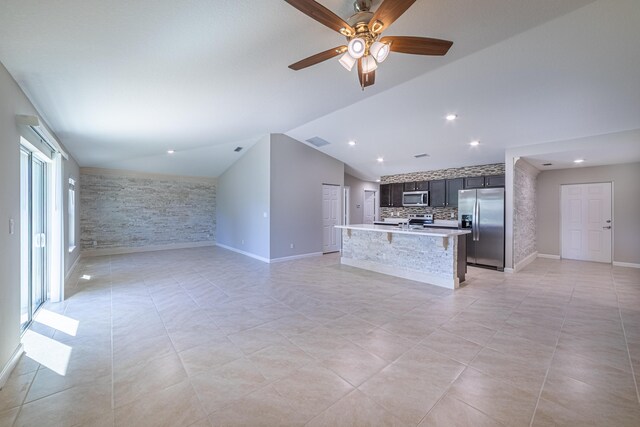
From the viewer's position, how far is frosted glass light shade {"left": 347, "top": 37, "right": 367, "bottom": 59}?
6.29 ft

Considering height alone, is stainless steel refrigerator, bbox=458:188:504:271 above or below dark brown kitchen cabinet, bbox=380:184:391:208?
below

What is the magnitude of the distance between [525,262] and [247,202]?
6798 mm

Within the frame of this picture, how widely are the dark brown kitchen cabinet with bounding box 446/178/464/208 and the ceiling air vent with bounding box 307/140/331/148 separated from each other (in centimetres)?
327

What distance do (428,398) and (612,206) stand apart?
7345 mm

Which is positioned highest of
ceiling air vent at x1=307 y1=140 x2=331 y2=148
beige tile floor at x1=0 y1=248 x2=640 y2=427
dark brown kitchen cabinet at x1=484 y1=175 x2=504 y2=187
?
ceiling air vent at x1=307 y1=140 x2=331 y2=148

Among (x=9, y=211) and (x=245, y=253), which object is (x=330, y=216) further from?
(x=9, y=211)

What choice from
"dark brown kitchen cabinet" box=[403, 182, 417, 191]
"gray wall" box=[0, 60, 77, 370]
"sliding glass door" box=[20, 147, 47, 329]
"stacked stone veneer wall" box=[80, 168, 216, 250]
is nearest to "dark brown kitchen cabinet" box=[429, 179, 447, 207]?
"dark brown kitchen cabinet" box=[403, 182, 417, 191]

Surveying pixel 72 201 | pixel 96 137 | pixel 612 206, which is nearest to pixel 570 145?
pixel 612 206

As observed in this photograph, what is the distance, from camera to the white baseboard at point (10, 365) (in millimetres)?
1981

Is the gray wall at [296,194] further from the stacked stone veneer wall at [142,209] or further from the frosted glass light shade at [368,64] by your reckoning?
the frosted glass light shade at [368,64]

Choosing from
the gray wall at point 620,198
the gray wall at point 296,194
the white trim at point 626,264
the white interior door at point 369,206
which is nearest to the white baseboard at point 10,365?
the gray wall at point 296,194

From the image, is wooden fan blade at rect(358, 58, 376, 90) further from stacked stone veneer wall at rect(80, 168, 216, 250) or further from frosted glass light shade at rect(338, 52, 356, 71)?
stacked stone veneer wall at rect(80, 168, 216, 250)

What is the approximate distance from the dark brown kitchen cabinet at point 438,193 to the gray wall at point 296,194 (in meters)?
2.64

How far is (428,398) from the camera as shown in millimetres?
1818
